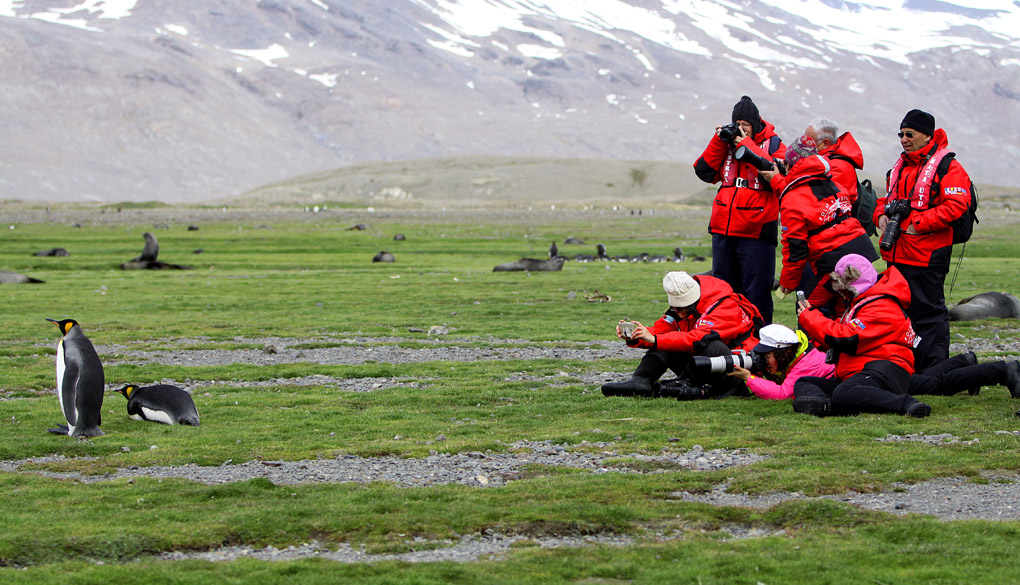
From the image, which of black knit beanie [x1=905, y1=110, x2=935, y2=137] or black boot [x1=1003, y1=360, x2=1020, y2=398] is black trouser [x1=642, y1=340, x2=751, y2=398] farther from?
black knit beanie [x1=905, y1=110, x2=935, y2=137]

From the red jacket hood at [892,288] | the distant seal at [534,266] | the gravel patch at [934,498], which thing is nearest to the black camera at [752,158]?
the red jacket hood at [892,288]

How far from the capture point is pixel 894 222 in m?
9.70

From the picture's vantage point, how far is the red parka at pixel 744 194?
10.6 metres

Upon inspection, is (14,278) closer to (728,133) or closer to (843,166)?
(728,133)

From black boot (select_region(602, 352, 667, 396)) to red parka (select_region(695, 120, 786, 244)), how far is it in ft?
5.59

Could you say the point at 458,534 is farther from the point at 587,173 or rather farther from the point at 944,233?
the point at 587,173

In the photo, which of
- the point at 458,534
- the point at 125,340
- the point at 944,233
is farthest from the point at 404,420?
the point at 125,340

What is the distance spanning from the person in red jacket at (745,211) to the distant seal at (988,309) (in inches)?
258

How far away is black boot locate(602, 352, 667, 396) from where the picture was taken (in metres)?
9.65

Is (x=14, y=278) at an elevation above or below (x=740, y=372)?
below

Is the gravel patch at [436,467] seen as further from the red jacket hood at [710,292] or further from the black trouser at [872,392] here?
the red jacket hood at [710,292]

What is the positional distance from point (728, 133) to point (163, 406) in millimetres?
5758

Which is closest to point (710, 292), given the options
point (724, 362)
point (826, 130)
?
point (724, 362)

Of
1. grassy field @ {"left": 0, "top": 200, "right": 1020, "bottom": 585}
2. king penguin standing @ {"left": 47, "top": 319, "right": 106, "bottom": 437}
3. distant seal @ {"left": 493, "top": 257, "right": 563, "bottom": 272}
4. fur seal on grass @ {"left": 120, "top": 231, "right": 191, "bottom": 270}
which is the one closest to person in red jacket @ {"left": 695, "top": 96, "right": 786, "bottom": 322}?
grassy field @ {"left": 0, "top": 200, "right": 1020, "bottom": 585}
